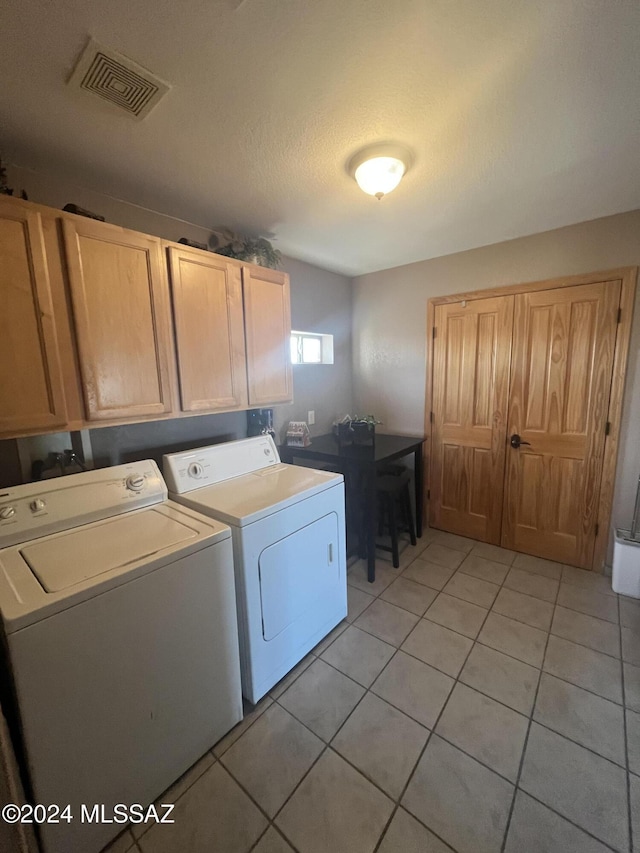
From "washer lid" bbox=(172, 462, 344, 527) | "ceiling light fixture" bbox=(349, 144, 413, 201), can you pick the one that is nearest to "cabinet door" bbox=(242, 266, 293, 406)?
"washer lid" bbox=(172, 462, 344, 527)

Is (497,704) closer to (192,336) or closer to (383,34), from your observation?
(192,336)

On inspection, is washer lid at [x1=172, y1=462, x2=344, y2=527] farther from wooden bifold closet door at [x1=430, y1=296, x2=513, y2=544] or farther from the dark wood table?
wooden bifold closet door at [x1=430, y1=296, x2=513, y2=544]

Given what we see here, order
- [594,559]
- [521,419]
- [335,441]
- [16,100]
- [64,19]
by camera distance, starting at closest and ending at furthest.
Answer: [64,19] < [16,100] < [594,559] < [521,419] < [335,441]

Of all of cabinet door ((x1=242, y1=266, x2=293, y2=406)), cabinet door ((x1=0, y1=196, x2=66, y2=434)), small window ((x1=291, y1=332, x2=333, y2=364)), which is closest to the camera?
cabinet door ((x1=0, y1=196, x2=66, y2=434))

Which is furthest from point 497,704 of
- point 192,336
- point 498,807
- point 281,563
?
point 192,336

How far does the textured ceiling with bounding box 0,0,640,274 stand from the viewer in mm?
952

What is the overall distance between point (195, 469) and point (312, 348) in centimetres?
183

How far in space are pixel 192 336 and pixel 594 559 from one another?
311cm

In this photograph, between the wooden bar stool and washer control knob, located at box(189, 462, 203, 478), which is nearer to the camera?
washer control knob, located at box(189, 462, 203, 478)

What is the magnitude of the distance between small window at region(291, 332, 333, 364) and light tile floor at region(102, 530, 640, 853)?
6.93 ft

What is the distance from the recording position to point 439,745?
4.62ft

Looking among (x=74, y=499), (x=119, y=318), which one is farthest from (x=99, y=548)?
(x=119, y=318)

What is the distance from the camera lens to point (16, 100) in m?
1.19

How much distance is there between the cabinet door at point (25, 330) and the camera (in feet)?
4.18
